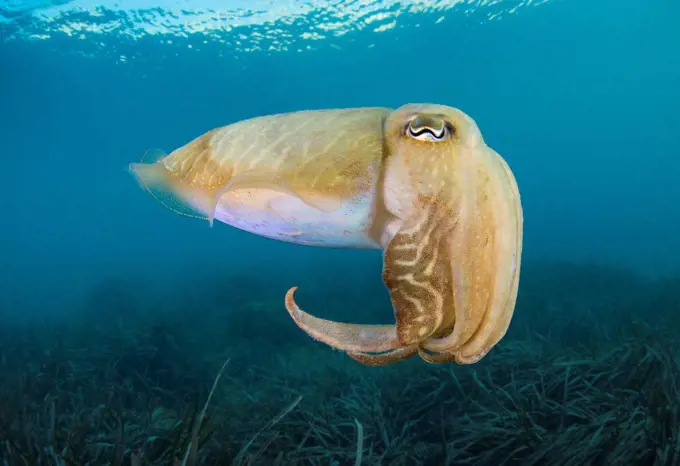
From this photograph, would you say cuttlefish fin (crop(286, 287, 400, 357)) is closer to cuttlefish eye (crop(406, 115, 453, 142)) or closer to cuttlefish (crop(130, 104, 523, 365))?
cuttlefish (crop(130, 104, 523, 365))

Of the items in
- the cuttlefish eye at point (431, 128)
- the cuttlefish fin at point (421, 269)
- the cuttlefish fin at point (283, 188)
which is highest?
the cuttlefish eye at point (431, 128)

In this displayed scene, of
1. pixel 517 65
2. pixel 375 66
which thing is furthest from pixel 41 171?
pixel 517 65

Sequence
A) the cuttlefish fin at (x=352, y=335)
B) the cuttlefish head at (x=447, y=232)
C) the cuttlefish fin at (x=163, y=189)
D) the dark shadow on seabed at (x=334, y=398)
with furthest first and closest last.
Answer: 1. the dark shadow on seabed at (x=334, y=398)
2. the cuttlefish fin at (x=163, y=189)
3. the cuttlefish fin at (x=352, y=335)
4. the cuttlefish head at (x=447, y=232)

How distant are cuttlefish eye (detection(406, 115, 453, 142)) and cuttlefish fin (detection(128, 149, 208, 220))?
0.77 m

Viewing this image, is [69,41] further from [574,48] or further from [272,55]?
[574,48]

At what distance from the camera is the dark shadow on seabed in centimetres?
289

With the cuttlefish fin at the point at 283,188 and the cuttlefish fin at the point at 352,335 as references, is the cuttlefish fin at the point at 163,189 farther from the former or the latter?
the cuttlefish fin at the point at 352,335

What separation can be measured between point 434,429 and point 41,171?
235 feet

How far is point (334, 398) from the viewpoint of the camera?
15.2 ft

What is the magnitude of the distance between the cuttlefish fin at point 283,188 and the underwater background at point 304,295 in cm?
97

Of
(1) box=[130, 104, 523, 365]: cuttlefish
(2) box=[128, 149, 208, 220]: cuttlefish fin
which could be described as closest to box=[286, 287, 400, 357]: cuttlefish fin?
(1) box=[130, 104, 523, 365]: cuttlefish

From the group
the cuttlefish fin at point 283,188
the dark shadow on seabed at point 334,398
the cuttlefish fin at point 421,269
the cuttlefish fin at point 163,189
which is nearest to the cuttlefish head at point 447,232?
the cuttlefish fin at point 421,269

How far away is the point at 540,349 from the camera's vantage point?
19.0 feet

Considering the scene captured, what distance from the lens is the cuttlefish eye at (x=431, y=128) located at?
3.77 feet
